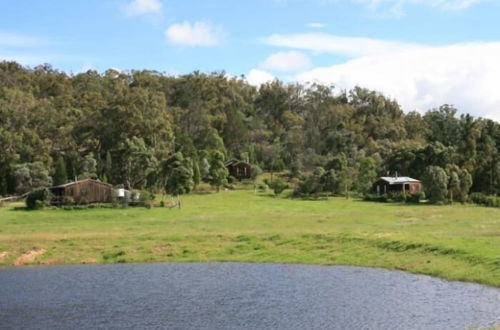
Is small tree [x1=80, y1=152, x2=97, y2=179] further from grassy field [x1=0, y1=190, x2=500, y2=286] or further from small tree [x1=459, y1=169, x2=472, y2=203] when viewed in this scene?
small tree [x1=459, y1=169, x2=472, y2=203]

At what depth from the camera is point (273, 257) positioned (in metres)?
54.4

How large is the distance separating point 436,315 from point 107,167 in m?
92.6

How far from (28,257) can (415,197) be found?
64338mm

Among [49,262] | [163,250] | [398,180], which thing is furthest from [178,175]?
[49,262]

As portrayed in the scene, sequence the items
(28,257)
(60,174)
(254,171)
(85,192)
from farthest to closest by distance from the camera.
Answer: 1. (254,171)
2. (60,174)
3. (85,192)
4. (28,257)

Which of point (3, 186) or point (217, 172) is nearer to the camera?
point (3, 186)

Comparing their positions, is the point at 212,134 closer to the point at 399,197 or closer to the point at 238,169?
the point at 238,169

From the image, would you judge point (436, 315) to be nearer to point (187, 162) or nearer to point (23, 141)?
point (187, 162)

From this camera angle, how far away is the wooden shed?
313ft

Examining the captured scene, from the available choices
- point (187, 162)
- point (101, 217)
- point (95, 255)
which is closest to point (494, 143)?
point (187, 162)

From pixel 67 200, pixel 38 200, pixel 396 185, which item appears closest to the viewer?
pixel 38 200

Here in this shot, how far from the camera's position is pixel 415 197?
337 feet

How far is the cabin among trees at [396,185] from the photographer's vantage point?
113250 millimetres

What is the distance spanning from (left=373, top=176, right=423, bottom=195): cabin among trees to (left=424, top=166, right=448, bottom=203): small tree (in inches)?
491
